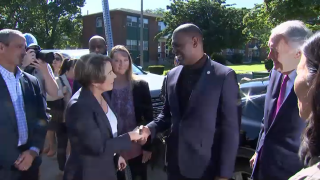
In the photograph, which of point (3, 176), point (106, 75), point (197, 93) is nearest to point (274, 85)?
point (197, 93)

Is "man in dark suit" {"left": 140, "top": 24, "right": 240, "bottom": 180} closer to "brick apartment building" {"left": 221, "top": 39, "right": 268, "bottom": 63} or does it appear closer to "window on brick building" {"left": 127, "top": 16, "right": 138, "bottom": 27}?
"window on brick building" {"left": 127, "top": 16, "right": 138, "bottom": 27}

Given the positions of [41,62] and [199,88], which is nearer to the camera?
[199,88]

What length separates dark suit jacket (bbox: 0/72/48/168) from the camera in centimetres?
258

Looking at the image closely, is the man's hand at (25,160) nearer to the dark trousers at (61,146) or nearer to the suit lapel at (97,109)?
the suit lapel at (97,109)

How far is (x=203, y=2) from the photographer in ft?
120

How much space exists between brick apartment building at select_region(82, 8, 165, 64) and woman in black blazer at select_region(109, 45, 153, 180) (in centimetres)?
3658

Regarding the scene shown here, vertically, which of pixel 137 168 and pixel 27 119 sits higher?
pixel 27 119

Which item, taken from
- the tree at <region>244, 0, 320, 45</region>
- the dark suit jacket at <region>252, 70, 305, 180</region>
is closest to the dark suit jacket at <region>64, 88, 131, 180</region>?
the dark suit jacket at <region>252, 70, 305, 180</region>

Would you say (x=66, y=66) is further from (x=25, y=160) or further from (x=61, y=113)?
(x=25, y=160)

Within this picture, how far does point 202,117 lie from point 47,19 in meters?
38.4

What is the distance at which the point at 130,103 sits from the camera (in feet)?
11.3

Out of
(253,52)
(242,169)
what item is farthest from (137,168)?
(253,52)

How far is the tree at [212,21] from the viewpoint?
35.5 metres

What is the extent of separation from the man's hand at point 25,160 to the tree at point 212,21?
33.8 metres
